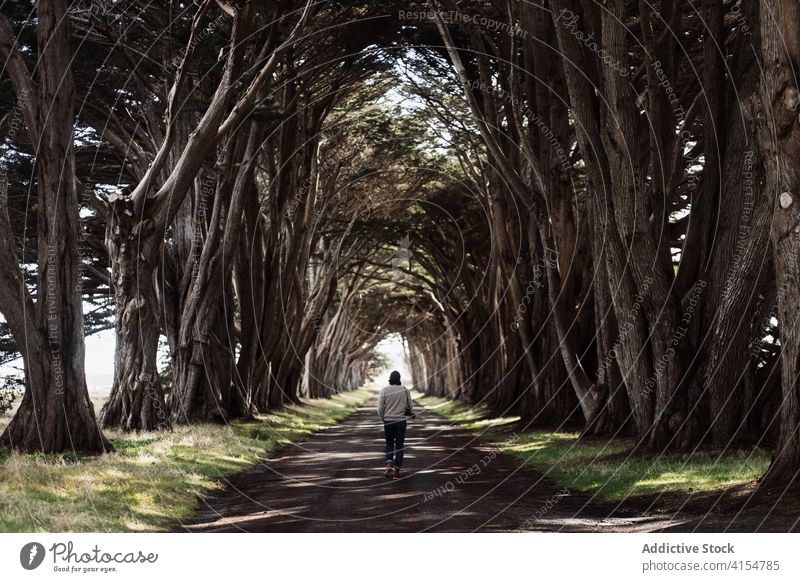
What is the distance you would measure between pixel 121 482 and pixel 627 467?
701 cm

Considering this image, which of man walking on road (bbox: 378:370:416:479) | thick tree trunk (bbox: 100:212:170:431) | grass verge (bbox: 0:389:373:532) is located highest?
thick tree trunk (bbox: 100:212:170:431)

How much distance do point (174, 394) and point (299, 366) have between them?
16.4 m

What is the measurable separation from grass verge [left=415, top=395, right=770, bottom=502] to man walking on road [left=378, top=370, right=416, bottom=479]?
2.34 metres

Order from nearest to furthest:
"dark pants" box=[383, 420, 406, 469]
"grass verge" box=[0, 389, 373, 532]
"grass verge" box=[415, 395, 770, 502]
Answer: "grass verge" box=[0, 389, 373, 532] → "grass verge" box=[415, 395, 770, 502] → "dark pants" box=[383, 420, 406, 469]

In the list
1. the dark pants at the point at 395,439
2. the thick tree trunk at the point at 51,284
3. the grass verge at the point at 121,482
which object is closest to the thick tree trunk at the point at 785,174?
the dark pants at the point at 395,439

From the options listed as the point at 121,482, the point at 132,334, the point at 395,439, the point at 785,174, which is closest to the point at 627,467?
the point at 395,439

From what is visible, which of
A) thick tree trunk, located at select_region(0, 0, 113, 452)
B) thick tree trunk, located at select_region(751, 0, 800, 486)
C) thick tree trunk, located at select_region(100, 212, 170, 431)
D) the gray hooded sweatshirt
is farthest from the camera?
thick tree trunk, located at select_region(100, 212, 170, 431)

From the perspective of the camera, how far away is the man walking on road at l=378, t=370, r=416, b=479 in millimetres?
14398

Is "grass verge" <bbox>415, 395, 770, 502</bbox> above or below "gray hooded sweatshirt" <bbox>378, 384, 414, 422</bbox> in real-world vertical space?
below

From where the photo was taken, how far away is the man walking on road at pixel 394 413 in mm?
14398

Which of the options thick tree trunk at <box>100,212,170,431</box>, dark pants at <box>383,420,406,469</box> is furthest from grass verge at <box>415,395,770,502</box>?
thick tree trunk at <box>100,212,170,431</box>

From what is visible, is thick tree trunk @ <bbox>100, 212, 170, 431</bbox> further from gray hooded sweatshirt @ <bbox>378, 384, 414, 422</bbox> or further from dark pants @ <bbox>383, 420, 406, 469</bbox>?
dark pants @ <bbox>383, 420, 406, 469</bbox>

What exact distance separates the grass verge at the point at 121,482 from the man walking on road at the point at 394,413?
8.04 feet

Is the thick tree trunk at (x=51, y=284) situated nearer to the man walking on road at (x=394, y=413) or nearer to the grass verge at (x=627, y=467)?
the man walking on road at (x=394, y=413)
